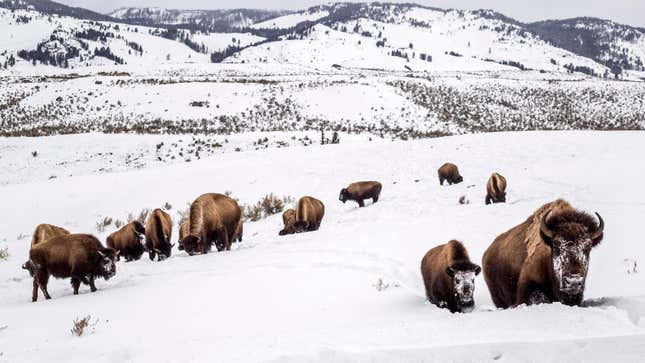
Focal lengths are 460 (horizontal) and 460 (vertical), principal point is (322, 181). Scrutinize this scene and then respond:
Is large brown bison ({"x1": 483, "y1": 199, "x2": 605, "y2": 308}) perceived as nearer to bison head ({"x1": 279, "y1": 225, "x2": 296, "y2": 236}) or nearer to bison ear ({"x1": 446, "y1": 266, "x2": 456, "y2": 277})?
Answer: bison ear ({"x1": 446, "y1": 266, "x2": 456, "y2": 277})

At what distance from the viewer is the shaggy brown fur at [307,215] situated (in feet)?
41.1

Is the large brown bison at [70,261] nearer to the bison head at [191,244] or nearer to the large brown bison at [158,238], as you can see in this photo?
the bison head at [191,244]

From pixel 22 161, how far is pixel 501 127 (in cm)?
3980

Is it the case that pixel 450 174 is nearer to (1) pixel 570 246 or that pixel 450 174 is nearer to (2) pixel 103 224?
(2) pixel 103 224

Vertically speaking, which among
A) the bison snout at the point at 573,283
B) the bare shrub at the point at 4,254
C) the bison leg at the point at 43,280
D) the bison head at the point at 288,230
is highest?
the bison snout at the point at 573,283

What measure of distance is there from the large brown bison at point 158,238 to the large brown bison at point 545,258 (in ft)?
23.9

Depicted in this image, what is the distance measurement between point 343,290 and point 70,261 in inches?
187

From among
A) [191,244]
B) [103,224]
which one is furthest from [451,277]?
[103,224]

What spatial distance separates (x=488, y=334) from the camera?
12.3ft

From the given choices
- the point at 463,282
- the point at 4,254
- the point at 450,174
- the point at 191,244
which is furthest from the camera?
the point at 450,174

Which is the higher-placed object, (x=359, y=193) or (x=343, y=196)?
(x=359, y=193)

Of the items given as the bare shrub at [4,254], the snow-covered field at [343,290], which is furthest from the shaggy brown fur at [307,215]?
the bare shrub at [4,254]

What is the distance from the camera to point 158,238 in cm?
1028

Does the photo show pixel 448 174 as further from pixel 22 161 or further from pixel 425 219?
pixel 22 161
